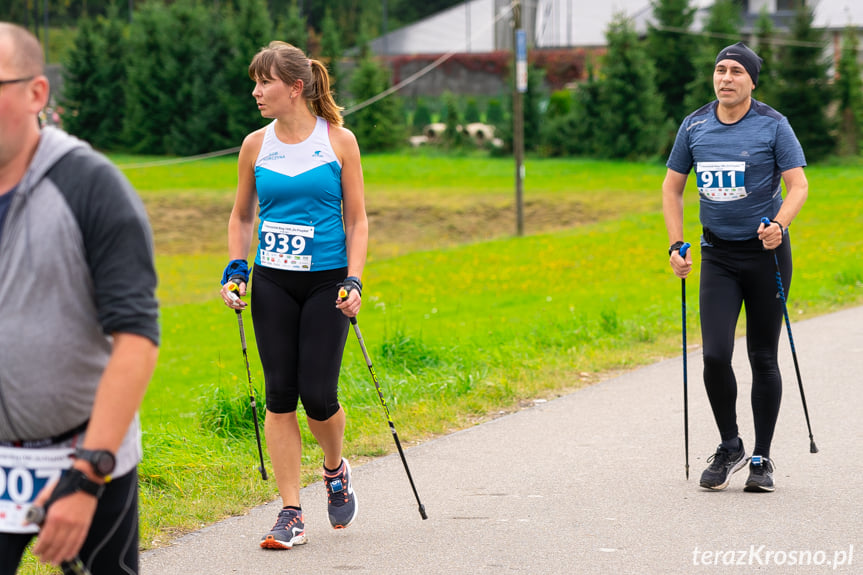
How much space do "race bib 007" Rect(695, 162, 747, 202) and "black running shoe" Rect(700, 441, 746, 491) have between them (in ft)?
4.16

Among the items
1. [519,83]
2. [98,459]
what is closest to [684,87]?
[519,83]

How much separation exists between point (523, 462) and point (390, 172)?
107 feet

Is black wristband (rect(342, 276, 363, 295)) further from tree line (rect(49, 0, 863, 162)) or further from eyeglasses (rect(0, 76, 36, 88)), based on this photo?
tree line (rect(49, 0, 863, 162))

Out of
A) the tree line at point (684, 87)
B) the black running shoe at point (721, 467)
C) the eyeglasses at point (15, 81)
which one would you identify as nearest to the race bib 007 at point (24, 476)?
the eyeglasses at point (15, 81)

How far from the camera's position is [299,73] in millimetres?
5074

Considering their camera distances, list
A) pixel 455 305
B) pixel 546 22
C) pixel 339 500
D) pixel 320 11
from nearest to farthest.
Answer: pixel 339 500 < pixel 455 305 < pixel 546 22 < pixel 320 11

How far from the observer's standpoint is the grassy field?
7.27 metres

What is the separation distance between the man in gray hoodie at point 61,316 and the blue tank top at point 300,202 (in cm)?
222

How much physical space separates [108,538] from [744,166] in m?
3.91

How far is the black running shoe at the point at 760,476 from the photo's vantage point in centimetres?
592

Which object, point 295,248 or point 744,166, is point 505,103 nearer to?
point 744,166

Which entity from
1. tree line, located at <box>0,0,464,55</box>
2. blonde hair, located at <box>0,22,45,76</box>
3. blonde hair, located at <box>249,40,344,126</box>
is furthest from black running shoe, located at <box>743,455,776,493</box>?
tree line, located at <box>0,0,464,55</box>

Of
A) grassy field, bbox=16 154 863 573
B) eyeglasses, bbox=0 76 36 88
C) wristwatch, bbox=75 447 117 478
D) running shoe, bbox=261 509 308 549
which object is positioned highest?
eyeglasses, bbox=0 76 36 88

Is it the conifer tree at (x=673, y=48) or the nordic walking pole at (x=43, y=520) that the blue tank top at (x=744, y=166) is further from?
the conifer tree at (x=673, y=48)
